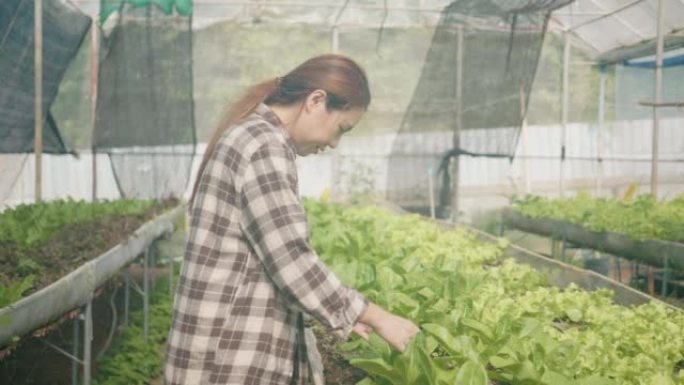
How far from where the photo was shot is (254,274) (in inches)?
82.2

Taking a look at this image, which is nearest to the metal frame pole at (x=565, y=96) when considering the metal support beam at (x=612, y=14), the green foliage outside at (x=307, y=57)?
the green foliage outside at (x=307, y=57)

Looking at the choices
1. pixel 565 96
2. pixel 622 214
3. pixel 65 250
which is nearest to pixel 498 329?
pixel 65 250

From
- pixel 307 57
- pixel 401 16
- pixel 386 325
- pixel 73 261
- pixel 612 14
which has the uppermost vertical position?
pixel 401 16

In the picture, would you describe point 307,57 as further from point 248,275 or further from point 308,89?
point 248,275

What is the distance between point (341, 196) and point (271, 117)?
12410 millimetres

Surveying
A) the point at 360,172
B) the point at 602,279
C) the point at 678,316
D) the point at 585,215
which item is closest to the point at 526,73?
the point at 585,215

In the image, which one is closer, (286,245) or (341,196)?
(286,245)

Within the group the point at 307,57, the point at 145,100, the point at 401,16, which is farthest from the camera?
the point at 307,57

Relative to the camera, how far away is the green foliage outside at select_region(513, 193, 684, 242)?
23.0ft

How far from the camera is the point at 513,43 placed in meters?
10.3

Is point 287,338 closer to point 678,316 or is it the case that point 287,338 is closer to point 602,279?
point 678,316

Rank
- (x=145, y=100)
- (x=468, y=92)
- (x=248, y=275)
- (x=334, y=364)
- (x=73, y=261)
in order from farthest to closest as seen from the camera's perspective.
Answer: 1. (x=468, y=92)
2. (x=145, y=100)
3. (x=73, y=261)
4. (x=334, y=364)
5. (x=248, y=275)

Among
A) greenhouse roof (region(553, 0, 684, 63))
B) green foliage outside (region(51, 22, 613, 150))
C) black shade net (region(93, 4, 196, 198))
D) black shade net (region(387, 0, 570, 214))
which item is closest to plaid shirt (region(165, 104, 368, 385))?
black shade net (region(93, 4, 196, 198))

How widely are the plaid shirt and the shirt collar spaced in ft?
0.24
